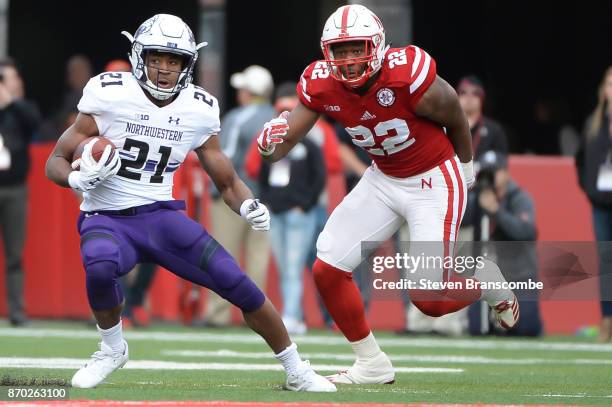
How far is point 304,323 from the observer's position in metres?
12.2

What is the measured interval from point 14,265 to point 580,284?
4323mm

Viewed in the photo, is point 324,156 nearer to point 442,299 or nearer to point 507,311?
point 507,311

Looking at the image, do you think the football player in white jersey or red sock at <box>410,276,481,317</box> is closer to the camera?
the football player in white jersey

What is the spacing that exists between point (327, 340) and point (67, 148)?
4172 millimetres

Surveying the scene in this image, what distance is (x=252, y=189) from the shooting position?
39.3 ft

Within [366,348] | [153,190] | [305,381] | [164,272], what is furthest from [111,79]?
[164,272]

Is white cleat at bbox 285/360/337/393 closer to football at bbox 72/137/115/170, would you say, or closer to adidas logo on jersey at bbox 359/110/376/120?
adidas logo on jersey at bbox 359/110/376/120

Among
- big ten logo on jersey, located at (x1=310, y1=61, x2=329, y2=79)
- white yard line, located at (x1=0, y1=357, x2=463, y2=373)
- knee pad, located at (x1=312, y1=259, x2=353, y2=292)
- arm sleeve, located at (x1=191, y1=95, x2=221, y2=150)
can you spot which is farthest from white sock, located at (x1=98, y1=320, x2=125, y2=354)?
big ten logo on jersey, located at (x1=310, y1=61, x2=329, y2=79)

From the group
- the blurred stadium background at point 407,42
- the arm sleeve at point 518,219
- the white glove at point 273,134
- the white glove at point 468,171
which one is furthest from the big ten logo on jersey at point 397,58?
the blurred stadium background at point 407,42

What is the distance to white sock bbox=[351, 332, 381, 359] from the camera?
24.7 feet

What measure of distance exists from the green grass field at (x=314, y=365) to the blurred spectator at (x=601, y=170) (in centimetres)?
74

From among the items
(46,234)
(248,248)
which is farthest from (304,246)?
(46,234)

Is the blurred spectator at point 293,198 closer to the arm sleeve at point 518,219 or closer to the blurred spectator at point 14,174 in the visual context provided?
the arm sleeve at point 518,219

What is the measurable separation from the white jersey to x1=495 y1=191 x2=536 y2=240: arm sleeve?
4.42 m
